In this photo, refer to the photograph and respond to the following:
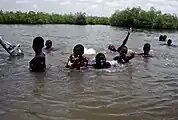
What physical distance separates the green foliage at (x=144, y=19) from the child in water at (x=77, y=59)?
2020 inches

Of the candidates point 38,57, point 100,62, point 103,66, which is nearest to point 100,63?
point 100,62

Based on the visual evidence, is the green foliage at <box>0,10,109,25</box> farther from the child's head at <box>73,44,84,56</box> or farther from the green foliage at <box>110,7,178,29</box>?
the child's head at <box>73,44,84,56</box>

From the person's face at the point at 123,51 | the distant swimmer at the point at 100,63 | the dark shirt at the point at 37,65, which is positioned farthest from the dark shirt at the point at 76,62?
the person's face at the point at 123,51

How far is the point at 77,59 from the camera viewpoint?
13.1 metres

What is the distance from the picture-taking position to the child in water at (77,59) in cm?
1282

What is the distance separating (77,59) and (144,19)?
52951mm

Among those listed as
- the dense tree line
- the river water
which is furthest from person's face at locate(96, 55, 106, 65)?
the dense tree line

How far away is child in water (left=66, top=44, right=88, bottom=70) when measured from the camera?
12.8 meters

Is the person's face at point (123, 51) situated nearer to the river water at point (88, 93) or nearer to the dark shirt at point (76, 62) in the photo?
the river water at point (88, 93)

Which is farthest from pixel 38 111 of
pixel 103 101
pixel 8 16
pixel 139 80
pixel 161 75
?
pixel 8 16

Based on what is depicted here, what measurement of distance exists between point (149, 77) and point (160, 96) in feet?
9.75

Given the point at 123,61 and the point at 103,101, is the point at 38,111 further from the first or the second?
the point at 123,61

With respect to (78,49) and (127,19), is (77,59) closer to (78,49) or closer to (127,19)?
(78,49)

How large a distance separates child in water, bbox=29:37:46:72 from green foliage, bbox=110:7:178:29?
52.2 m
